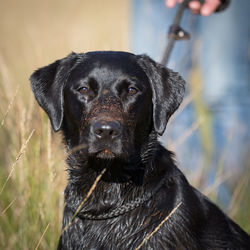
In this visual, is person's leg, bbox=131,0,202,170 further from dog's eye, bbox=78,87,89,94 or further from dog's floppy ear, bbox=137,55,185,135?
dog's eye, bbox=78,87,89,94

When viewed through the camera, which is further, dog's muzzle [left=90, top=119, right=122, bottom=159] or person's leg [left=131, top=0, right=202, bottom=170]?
person's leg [left=131, top=0, right=202, bottom=170]

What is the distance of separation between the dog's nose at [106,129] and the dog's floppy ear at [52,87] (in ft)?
1.34

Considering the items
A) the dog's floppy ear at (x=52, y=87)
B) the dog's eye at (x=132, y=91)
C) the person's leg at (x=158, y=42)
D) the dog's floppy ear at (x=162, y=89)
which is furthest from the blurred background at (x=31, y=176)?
the dog's floppy ear at (x=162, y=89)

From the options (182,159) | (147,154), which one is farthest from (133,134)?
(182,159)

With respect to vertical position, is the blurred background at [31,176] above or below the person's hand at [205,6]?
below

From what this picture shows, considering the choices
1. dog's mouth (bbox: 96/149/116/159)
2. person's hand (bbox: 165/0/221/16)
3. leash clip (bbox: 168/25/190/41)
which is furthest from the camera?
person's hand (bbox: 165/0/221/16)

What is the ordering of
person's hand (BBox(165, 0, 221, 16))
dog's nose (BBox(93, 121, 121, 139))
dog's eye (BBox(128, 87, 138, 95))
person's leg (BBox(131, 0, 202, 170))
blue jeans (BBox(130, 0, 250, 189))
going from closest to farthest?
dog's nose (BBox(93, 121, 121, 139)) → dog's eye (BBox(128, 87, 138, 95)) → person's hand (BBox(165, 0, 221, 16)) → person's leg (BBox(131, 0, 202, 170)) → blue jeans (BBox(130, 0, 250, 189))

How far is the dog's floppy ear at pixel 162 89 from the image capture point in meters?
2.71

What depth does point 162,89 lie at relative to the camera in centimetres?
278

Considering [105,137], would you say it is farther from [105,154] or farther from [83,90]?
[83,90]

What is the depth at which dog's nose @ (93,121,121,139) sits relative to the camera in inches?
91.9

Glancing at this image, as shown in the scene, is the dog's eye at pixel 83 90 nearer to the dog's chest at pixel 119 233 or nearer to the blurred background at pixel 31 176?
the blurred background at pixel 31 176

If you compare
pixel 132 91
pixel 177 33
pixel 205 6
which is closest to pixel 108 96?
pixel 132 91

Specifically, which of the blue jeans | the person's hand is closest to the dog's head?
the person's hand
